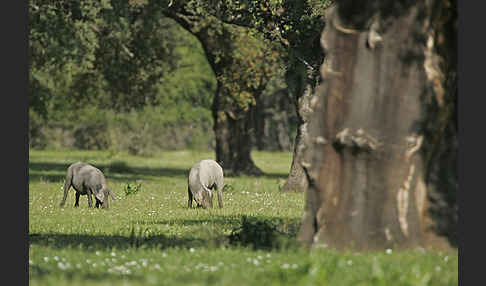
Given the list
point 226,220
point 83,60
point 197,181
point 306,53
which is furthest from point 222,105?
point 226,220

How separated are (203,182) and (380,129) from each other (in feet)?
31.0

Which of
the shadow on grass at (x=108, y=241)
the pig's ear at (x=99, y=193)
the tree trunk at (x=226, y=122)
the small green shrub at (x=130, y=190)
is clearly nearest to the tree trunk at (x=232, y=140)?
the tree trunk at (x=226, y=122)

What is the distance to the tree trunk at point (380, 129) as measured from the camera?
9898 millimetres

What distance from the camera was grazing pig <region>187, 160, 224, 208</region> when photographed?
61.9 ft

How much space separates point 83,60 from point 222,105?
8923mm

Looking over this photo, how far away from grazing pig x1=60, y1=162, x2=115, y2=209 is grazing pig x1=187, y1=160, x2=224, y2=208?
6.56 ft

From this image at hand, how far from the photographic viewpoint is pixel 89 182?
19234 mm

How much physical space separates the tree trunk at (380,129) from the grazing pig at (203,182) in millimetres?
8854

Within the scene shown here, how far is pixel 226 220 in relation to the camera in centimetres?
1595

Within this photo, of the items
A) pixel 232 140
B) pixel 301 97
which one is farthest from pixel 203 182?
pixel 232 140

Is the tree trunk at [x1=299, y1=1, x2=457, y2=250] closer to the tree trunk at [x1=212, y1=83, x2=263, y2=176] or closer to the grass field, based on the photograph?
the grass field

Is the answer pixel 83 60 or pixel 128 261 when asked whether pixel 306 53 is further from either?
pixel 128 261

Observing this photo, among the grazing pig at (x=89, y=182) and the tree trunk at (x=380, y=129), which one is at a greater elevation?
the tree trunk at (x=380, y=129)

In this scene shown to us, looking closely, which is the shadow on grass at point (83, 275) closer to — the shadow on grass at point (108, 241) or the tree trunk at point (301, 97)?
the shadow on grass at point (108, 241)
